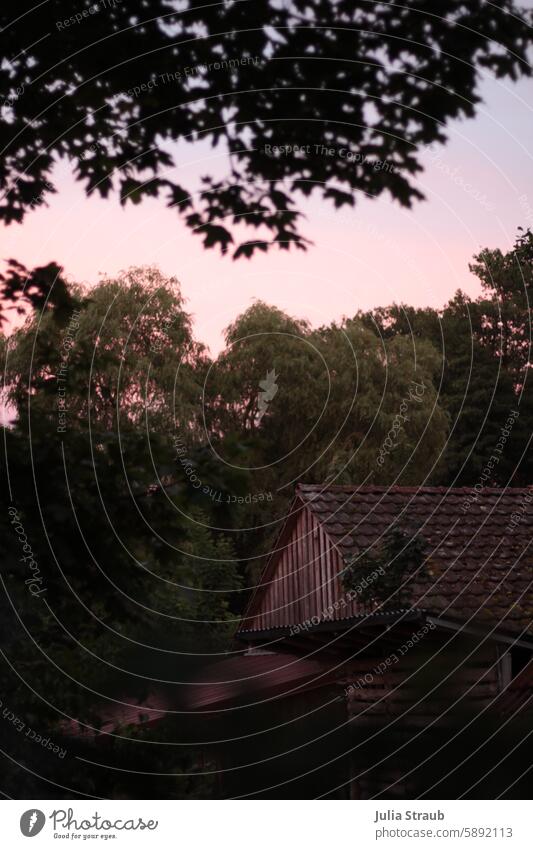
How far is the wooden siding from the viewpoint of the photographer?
1042cm

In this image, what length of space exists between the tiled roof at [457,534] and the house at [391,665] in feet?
0.06

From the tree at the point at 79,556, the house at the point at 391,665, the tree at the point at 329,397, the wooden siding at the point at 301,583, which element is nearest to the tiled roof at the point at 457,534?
the house at the point at 391,665

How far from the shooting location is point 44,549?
14.1 feet

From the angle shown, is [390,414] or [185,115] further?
[390,414]

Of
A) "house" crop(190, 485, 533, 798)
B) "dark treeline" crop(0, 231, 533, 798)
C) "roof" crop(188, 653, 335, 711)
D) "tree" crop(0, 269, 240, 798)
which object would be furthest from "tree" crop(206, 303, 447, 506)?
"tree" crop(0, 269, 240, 798)

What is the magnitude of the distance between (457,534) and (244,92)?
5.76 meters

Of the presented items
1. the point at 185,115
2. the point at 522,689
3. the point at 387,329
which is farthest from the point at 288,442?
the point at 185,115

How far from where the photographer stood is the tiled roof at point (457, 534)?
26.0 ft

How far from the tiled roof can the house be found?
0.02m

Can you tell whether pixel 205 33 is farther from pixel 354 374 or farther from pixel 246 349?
pixel 354 374

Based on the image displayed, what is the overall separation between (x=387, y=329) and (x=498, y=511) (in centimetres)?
705

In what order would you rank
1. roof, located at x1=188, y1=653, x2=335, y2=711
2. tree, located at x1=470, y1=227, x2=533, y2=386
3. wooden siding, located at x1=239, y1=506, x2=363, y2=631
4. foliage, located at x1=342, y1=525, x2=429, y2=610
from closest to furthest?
roof, located at x1=188, y1=653, x2=335, y2=711 < foliage, located at x1=342, y1=525, x2=429, y2=610 < tree, located at x1=470, y1=227, x2=533, y2=386 < wooden siding, located at x1=239, y1=506, x2=363, y2=631
